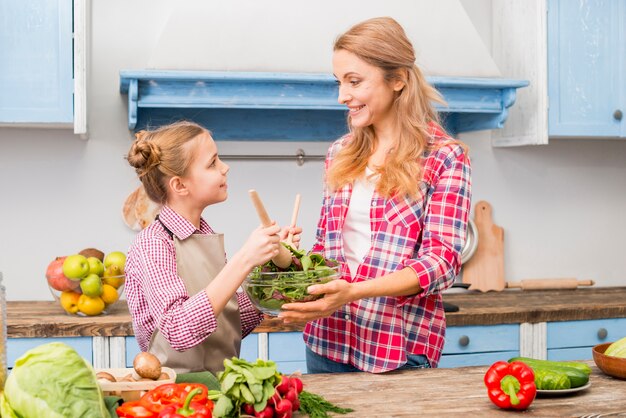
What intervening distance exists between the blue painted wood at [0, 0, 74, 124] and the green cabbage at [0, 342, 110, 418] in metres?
1.87

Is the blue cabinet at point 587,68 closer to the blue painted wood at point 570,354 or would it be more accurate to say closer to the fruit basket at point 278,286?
the blue painted wood at point 570,354

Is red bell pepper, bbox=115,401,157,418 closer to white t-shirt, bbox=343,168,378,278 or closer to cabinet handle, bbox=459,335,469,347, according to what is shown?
white t-shirt, bbox=343,168,378,278

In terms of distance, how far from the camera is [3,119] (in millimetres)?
3035

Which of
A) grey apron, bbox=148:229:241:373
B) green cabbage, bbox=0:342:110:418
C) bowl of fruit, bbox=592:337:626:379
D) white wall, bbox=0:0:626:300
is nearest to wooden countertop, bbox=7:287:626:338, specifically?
white wall, bbox=0:0:626:300

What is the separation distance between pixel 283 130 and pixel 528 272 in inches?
52.2

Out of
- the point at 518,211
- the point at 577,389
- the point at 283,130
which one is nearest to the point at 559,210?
the point at 518,211

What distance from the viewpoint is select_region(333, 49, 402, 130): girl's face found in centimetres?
213

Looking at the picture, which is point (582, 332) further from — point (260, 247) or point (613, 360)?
point (260, 247)

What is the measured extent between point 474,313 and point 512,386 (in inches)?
60.0

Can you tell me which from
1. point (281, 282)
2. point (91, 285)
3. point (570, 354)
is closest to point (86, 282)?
point (91, 285)

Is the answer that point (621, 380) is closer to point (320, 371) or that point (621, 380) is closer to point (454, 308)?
point (320, 371)

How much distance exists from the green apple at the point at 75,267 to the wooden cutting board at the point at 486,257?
168 centimetres

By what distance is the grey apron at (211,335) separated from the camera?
195 centimetres

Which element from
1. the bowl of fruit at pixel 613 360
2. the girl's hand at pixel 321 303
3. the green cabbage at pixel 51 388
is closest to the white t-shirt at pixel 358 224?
the girl's hand at pixel 321 303
